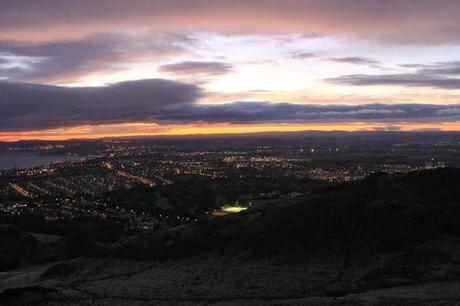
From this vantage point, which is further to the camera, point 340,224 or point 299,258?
point 340,224

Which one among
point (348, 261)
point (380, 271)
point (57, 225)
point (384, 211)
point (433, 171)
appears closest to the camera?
point (380, 271)

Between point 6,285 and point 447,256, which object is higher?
point 447,256

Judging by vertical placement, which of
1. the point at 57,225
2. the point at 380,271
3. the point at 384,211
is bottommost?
the point at 57,225

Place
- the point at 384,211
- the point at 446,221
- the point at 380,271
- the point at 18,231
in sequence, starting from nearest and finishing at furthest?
the point at 380,271 → the point at 446,221 → the point at 384,211 → the point at 18,231

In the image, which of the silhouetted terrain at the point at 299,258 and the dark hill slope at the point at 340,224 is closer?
the silhouetted terrain at the point at 299,258

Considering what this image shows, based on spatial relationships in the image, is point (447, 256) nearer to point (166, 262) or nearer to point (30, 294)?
point (166, 262)

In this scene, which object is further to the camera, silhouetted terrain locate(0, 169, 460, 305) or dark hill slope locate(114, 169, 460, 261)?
dark hill slope locate(114, 169, 460, 261)

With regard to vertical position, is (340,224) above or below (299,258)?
above

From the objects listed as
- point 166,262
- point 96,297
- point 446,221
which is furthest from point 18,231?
point 446,221
